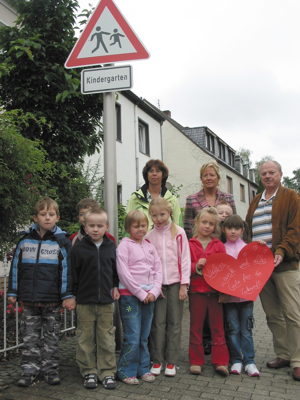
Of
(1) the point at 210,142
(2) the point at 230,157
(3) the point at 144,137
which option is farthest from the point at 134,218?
(2) the point at 230,157

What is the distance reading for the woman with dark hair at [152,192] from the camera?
169 inches

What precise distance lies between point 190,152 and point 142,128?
25.2 feet

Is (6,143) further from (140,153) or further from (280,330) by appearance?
(140,153)

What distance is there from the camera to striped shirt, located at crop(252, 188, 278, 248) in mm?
4027

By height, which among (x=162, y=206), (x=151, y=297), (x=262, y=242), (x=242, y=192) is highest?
(x=242, y=192)

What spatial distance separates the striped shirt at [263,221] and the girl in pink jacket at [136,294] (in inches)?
45.4

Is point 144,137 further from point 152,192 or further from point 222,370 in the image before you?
point 222,370

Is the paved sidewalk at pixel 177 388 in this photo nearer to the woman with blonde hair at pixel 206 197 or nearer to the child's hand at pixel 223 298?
the child's hand at pixel 223 298

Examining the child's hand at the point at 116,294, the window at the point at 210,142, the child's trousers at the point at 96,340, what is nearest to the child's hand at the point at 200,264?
the child's hand at the point at 116,294

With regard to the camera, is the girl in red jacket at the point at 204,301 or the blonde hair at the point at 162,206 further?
the blonde hair at the point at 162,206

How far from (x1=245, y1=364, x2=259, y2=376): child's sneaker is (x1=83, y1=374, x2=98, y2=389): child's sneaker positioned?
1417mm

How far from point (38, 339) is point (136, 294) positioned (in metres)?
0.99

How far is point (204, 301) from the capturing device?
3850 millimetres

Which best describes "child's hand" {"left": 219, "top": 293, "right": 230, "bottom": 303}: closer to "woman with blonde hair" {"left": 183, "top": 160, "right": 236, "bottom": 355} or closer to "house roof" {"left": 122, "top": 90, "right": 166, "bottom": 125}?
"woman with blonde hair" {"left": 183, "top": 160, "right": 236, "bottom": 355}
